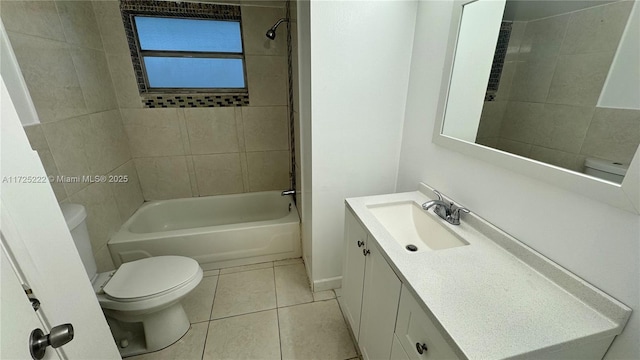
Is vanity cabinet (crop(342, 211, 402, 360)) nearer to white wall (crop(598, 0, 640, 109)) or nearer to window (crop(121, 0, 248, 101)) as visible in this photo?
white wall (crop(598, 0, 640, 109))

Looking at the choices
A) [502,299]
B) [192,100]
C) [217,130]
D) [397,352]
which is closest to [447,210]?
[502,299]

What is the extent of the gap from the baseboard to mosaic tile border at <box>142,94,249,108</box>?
170cm

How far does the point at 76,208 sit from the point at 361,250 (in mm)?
1480

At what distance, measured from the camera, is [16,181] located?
528mm

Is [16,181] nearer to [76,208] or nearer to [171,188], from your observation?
[76,208]

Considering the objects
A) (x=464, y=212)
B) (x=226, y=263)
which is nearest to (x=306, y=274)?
(x=226, y=263)

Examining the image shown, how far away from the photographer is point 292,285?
1.93m

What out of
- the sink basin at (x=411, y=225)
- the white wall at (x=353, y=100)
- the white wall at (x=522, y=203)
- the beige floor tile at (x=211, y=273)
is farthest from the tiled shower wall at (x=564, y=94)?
the beige floor tile at (x=211, y=273)

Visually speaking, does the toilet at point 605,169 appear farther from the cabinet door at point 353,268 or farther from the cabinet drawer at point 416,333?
Result: the cabinet door at point 353,268

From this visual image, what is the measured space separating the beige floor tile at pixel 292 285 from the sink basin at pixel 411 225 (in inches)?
35.8

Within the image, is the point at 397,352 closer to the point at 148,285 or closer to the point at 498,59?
the point at 498,59

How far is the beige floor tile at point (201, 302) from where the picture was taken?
5.53ft

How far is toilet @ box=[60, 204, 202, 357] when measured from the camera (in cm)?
130

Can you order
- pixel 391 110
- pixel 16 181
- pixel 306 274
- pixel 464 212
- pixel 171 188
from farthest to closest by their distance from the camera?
pixel 171 188
pixel 306 274
pixel 391 110
pixel 464 212
pixel 16 181
